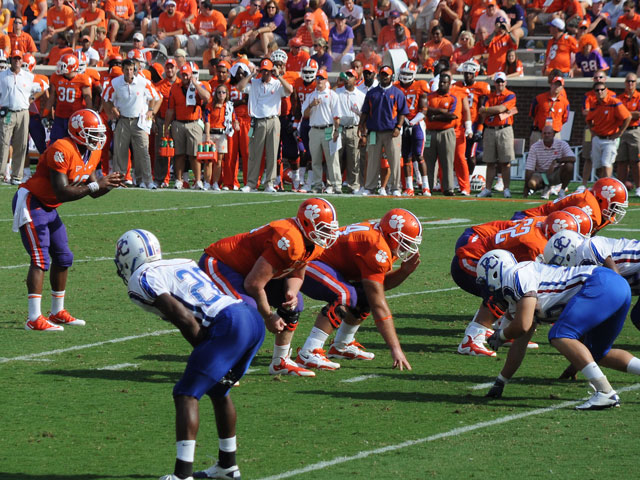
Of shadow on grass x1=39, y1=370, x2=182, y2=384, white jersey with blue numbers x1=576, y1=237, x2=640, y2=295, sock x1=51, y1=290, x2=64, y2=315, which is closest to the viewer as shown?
shadow on grass x1=39, y1=370, x2=182, y2=384

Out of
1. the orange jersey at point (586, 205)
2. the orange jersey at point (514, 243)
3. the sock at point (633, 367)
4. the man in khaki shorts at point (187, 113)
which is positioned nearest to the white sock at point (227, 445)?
the sock at point (633, 367)

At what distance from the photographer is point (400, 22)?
22.7 metres

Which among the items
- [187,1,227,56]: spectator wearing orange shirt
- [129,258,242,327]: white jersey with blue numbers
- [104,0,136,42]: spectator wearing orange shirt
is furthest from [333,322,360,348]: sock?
[104,0,136,42]: spectator wearing orange shirt

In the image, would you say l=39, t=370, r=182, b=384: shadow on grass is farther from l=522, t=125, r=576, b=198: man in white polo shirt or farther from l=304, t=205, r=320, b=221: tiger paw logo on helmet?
l=522, t=125, r=576, b=198: man in white polo shirt

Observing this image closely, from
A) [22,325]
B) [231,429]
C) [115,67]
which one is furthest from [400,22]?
[231,429]

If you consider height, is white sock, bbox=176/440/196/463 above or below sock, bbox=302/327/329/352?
above

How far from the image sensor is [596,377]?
6.76 m

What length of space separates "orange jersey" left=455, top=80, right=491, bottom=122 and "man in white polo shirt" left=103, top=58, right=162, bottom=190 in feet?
17.2

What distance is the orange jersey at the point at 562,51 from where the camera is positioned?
859 inches

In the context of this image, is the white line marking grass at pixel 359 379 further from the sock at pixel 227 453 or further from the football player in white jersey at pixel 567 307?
the sock at pixel 227 453

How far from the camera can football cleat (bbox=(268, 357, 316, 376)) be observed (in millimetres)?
7809

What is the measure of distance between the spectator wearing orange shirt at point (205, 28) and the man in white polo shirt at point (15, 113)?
5.74 m

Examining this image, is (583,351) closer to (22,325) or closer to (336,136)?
(22,325)

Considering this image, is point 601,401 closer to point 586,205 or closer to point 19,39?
point 586,205
